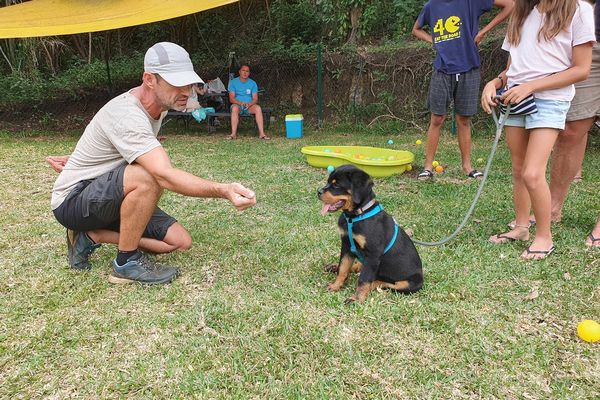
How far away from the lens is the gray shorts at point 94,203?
2502 mm

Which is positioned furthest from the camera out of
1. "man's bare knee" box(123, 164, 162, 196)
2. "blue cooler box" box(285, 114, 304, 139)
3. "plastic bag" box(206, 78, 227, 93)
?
"plastic bag" box(206, 78, 227, 93)

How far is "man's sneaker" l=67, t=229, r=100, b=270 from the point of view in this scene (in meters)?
2.82

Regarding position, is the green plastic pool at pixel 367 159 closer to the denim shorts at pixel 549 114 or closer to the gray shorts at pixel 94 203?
the denim shorts at pixel 549 114

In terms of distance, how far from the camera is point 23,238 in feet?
11.4

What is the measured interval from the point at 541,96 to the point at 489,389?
179 cm

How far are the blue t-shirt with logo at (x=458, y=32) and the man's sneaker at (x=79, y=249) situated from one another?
12.1 feet

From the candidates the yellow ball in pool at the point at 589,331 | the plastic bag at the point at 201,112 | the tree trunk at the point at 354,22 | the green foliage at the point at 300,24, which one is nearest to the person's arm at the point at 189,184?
the yellow ball in pool at the point at 589,331

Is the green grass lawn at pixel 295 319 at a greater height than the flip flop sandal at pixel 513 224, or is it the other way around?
the flip flop sandal at pixel 513 224

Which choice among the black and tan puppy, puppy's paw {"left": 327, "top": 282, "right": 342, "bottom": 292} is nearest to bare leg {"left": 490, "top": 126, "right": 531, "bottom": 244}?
the black and tan puppy

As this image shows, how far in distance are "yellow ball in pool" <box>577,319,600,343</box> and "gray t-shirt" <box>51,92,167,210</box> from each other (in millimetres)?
2263

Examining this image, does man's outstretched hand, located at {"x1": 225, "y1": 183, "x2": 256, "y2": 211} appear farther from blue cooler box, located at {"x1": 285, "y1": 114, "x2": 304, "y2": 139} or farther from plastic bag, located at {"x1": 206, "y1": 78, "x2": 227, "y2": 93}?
plastic bag, located at {"x1": 206, "y1": 78, "x2": 227, "y2": 93}

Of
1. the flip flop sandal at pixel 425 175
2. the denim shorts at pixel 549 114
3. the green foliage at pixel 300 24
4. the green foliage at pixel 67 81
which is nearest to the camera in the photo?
the denim shorts at pixel 549 114

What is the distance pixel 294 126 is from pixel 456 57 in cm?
380

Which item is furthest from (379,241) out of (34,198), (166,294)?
(34,198)
